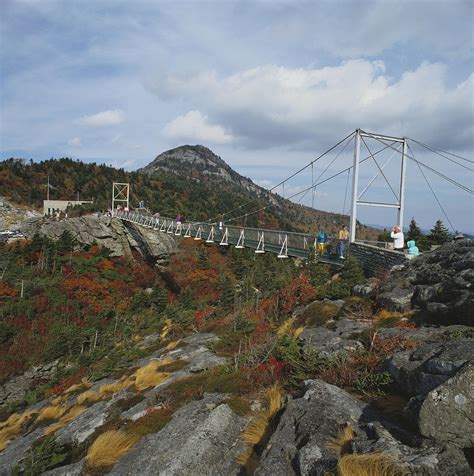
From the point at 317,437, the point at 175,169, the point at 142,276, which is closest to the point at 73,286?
the point at 142,276

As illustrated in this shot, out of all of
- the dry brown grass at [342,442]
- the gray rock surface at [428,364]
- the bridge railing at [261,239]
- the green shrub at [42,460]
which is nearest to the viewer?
the dry brown grass at [342,442]

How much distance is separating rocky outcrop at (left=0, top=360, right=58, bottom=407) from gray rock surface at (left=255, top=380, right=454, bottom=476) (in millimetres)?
20678

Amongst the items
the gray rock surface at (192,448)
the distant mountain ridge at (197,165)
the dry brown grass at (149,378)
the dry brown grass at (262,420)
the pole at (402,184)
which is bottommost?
the dry brown grass at (149,378)

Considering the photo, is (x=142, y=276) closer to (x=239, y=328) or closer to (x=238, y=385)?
(x=239, y=328)

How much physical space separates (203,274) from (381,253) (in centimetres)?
2381

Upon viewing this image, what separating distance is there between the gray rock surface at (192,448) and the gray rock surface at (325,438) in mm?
876

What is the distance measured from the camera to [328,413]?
14.7ft

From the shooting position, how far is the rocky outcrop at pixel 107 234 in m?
38.8

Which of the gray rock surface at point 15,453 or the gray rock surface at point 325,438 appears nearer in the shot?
the gray rock surface at point 325,438

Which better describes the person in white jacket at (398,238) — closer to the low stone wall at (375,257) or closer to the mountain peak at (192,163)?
the low stone wall at (375,257)

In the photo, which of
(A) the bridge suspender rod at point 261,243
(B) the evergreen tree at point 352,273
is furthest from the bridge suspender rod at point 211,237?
(B) the evergreen tree at point 352,273

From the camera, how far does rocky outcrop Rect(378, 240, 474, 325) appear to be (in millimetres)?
7059

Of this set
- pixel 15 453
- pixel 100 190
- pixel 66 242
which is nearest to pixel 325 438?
pixel 15 453

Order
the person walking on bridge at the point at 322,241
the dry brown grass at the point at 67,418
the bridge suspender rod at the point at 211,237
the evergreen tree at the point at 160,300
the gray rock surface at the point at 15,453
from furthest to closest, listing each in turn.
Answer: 1. the evergreen tree at the point at 160,300
2. the bridge suspender rod at the point at 211,237
3. the person walking on bridge at the point at 322,241
4. the dry brown grass at the point at 67,418
5. the gray rock surface at the point at 15,453
